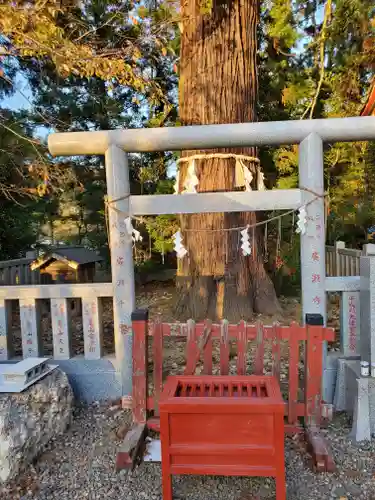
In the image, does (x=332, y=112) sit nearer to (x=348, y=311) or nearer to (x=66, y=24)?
(x=66, y=24)

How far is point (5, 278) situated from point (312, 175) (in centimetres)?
533

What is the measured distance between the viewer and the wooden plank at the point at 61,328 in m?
3.37

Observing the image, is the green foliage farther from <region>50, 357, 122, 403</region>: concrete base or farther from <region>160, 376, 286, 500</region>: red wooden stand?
<region>160, 376, 286, 500</region>: red wooden stand

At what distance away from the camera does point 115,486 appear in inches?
92.3

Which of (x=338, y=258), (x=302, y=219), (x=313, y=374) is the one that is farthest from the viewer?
(x=338, y=258)

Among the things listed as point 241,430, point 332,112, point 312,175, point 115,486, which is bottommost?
point 115,486

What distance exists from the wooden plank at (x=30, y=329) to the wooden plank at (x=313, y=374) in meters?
2.38

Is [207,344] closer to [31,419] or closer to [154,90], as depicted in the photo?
[31,419]

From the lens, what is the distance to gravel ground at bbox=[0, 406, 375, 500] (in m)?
2.25

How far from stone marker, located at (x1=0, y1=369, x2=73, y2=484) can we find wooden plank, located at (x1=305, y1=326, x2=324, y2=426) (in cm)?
188

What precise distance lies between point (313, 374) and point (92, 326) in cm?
190

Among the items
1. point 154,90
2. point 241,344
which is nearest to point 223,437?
point 241,344

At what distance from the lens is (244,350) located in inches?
109

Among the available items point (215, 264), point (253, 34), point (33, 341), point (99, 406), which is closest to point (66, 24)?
point (253, 34)
